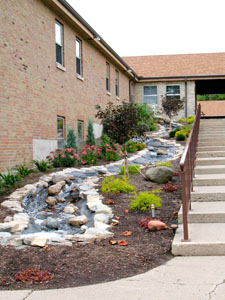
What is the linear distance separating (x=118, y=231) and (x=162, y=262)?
4.20 feet

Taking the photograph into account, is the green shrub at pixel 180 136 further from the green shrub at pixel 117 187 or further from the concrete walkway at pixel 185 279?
the concrete walkway at pixel 185 279

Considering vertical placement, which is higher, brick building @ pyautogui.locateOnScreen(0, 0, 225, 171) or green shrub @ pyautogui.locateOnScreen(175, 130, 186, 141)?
brick building @ pyautogui.locateOnScreen(0, 0, 225, 171)

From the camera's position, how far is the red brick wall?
8820 millimetres

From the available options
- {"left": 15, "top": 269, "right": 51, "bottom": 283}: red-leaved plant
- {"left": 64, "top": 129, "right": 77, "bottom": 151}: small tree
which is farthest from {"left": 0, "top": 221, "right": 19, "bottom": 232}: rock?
{"left": 64, "top": 129, "right": 77, "bottom": 151}: small tree

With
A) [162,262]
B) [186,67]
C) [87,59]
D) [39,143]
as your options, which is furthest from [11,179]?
[186,67]

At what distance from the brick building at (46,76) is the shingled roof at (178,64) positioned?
677cm

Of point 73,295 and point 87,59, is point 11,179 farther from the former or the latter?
point 87,59

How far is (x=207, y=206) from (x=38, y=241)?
286cm

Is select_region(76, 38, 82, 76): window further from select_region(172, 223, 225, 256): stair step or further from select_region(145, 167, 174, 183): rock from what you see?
select_region(172, 223, 225, 256): stair step

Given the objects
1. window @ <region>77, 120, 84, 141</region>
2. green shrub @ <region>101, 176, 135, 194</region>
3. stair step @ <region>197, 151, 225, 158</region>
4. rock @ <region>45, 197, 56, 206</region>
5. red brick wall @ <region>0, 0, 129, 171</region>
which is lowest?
rock @ <region>45, 197, 56, 206</region>

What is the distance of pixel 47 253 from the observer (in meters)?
4.55

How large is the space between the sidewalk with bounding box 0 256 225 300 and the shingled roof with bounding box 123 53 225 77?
21966 mm

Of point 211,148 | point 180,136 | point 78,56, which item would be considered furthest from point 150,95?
point 211,148

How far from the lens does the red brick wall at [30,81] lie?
882cm
